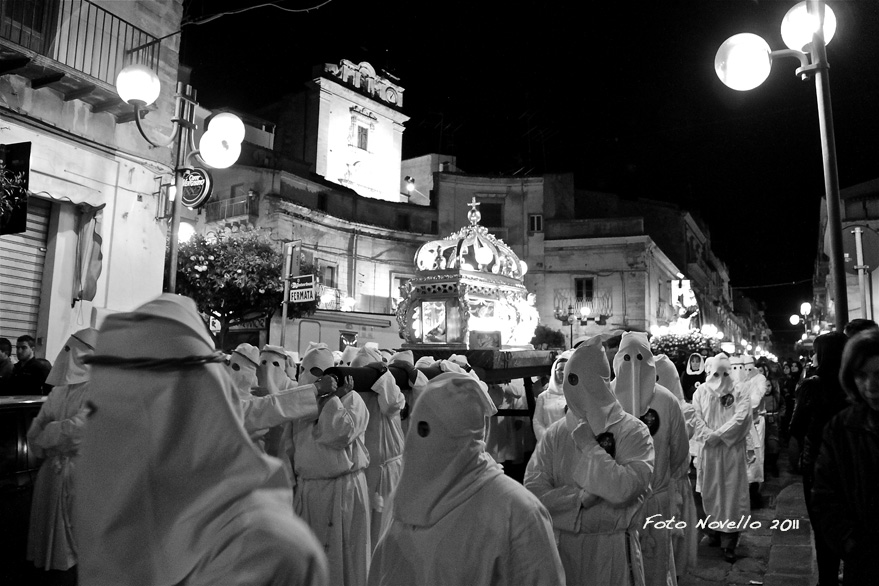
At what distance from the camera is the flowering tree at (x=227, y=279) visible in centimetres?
1827

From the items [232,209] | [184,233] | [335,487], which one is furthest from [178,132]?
[232,209]

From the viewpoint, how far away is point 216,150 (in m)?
9.10

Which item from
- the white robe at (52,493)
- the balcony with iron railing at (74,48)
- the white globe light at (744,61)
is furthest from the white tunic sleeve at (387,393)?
the balcony with iron railing at (74,48)

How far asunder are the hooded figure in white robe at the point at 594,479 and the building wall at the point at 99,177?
9.03 meters

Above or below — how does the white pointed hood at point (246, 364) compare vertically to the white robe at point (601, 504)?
above

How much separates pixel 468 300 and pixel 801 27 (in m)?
6.72

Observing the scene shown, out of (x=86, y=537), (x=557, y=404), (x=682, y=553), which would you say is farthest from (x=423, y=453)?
(x=557, y=404)

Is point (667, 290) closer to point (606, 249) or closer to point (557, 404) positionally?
point (606, 249)

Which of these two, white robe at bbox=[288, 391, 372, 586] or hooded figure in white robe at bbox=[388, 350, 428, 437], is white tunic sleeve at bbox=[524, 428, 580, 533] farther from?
hooded figure in white robe at bbox=[388, 350, 428, 437]

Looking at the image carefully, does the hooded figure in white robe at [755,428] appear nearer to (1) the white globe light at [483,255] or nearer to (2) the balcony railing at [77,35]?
(1) the white globe light at [483,255]

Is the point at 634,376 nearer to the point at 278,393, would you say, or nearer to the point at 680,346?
the point at 278,393

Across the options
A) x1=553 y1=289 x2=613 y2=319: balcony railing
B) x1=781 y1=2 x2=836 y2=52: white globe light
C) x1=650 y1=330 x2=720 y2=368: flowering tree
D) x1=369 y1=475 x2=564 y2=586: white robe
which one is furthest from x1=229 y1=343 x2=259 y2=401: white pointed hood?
x1=553 y1=289 x2=613 y2=319: balcony railing

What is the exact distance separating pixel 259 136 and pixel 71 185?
2605 cm

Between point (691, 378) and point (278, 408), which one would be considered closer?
point (278, 408)
